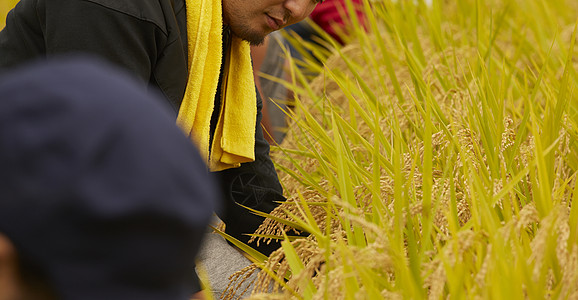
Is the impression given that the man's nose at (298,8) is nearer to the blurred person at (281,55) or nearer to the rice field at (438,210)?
the rice field at (438,210)

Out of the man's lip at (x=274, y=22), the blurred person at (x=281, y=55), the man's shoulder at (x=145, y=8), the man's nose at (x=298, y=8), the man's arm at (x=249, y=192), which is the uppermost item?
the man's shoulder at (x=145, y=8)

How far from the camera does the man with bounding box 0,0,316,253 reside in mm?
1244

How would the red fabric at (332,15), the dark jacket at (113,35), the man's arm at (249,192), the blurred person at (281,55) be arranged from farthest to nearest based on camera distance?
the red fabric at (332,15) < the blurred person at (281,55) < the man's arm at (249,192) < the dark jacket at (113,35)

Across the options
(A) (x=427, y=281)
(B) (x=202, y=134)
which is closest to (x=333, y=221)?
(B) (x=202, y=134)

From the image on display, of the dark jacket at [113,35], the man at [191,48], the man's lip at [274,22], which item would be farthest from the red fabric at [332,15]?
the dark jacket at [113,35]

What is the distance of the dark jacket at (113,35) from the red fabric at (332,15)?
1.67 meters

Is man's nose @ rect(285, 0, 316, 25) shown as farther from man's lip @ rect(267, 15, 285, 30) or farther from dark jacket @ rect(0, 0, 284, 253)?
dark jacket @ rect(0, 0, 284, 253)

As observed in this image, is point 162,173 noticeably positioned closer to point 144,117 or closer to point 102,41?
point 144,117

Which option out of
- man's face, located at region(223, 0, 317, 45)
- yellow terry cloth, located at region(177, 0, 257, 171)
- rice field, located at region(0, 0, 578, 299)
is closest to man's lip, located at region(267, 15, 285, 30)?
man's face, located at region(223, 0, 317, 45)

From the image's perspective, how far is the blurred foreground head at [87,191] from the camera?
1.72ft

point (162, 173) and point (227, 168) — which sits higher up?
point (162, 173)

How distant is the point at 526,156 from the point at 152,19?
0.80 meters

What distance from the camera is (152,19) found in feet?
4.25

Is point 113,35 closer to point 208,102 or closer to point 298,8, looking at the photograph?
point 208,102
